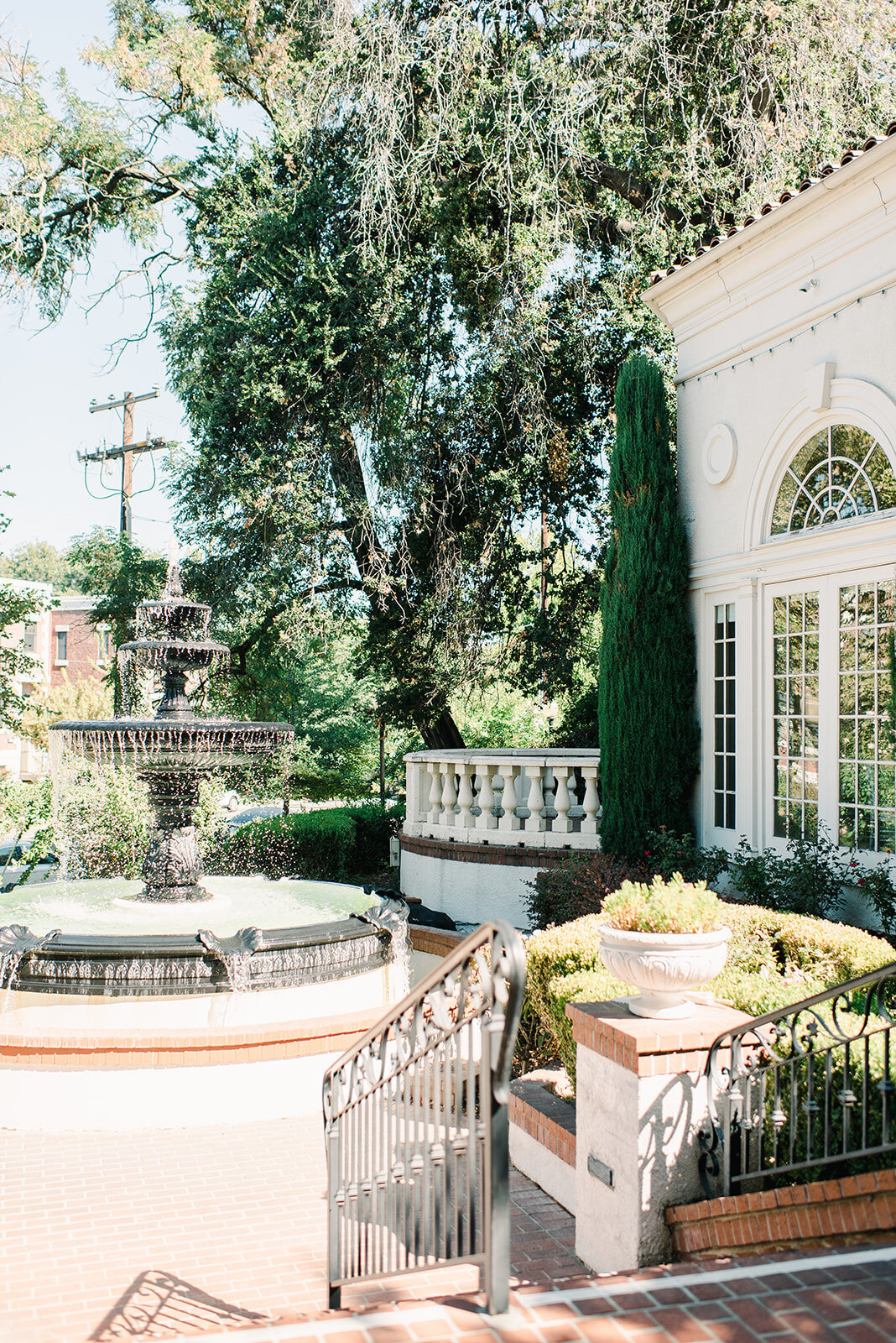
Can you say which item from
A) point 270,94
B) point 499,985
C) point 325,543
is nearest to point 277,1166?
point 499,985

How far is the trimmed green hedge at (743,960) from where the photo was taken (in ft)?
19.6

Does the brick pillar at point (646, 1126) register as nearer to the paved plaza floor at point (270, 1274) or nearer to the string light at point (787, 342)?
the paved plaza floor at point (270, 1274)

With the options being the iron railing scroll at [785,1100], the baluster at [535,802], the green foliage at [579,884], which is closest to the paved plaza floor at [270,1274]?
the iron railing scroll at [785,1100]

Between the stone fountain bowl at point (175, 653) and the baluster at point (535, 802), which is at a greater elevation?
the stone fountain bowl at point (175, 653)

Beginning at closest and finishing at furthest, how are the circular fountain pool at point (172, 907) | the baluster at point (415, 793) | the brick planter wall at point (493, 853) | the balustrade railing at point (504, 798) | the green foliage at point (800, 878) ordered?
the green foliage at point (800, 878)
the circular fountain pool at point (172, 907)
the brick planter wall at point (493, 853)
the balustrade railing at point (504, 798)
the baluster at point (415, 793)

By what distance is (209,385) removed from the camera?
50.4 feet

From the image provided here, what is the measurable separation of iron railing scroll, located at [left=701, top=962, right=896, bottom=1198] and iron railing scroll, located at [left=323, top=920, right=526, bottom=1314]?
106cm

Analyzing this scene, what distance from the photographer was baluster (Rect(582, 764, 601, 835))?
11953 millimetres

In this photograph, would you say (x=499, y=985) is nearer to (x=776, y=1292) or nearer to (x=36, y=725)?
(x=776, y=1292)

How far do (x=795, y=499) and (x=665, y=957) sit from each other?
21.5 ft

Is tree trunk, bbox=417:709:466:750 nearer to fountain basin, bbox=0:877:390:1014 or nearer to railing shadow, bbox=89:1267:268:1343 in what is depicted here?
fountain basin, bbox=0:877:390:1014

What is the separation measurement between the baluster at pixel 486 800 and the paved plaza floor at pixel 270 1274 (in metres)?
5.74

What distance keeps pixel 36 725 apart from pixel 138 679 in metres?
15.7

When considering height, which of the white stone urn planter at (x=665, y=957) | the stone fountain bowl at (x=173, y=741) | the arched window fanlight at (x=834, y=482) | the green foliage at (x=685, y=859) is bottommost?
the green foliage at (x=685, y=859)
